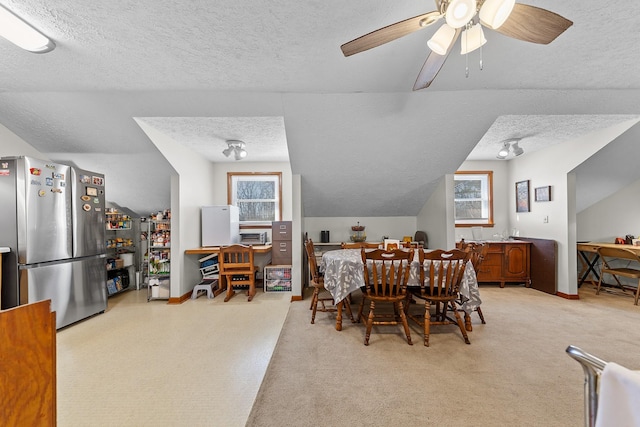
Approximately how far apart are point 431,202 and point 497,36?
2970 millimetres

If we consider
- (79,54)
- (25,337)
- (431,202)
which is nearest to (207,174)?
(79,54)

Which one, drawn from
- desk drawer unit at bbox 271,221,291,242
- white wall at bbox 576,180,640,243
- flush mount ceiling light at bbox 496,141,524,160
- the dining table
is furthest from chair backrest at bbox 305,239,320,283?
white wall at bbox 576,180,640,243

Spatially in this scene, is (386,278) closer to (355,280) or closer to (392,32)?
(355,280)

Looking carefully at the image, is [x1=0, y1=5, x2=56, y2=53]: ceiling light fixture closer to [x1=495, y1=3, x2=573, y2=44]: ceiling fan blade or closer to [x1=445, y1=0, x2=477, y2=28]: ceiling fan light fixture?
[x1=445, y1=0, x2=477, y2=28]: ceiling fan light fixture

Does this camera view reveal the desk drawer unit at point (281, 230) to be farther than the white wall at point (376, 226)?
No

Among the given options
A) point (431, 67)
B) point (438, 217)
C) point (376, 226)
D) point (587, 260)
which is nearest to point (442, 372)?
point (431, 67)

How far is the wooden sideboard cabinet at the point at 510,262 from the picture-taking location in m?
4.67

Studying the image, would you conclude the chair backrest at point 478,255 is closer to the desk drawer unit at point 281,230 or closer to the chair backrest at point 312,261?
the chair backrest at point 312,261

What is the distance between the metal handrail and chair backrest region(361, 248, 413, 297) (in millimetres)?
1768

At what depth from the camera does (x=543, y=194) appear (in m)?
4.48

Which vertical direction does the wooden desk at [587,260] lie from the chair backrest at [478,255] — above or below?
below

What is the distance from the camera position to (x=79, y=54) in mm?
2135

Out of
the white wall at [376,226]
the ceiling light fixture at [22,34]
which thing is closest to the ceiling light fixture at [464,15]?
the ceiling light fixture at [22,34]

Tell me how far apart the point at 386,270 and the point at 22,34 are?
3373 mm
